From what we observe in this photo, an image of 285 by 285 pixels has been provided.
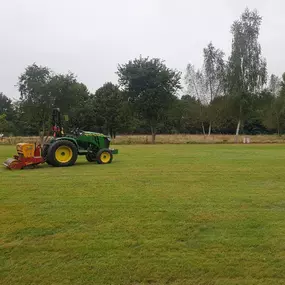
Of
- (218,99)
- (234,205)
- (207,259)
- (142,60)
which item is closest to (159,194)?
(234,205)

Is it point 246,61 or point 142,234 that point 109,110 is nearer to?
point 246,61

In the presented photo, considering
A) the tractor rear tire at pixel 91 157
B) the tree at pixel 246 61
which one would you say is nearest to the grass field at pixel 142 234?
the tractor rear tire at pixel 91 157

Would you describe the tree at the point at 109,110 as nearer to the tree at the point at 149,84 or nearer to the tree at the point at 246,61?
the tree at the point at 149,84

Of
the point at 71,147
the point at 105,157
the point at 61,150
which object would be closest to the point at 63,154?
the point at 61,150

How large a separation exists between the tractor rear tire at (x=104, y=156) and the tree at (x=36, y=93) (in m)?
22.8

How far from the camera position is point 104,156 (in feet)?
46.7

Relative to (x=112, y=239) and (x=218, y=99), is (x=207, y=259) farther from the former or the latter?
(x=218, y=99)

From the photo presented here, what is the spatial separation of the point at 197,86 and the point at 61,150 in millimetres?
37952

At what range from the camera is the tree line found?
36.3 m

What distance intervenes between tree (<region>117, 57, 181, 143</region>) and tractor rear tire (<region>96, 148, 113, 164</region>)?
2303cm

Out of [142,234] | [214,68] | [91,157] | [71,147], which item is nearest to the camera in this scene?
[142,234]

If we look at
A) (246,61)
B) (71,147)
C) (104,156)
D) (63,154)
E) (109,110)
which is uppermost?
(246,61)

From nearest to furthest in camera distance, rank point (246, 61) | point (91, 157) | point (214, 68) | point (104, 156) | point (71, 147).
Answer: point (71, 147) < point (104, 156) < point (91, 157) < point (246, 61) < point (214, 68)

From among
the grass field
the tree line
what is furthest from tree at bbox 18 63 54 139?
the grass field
